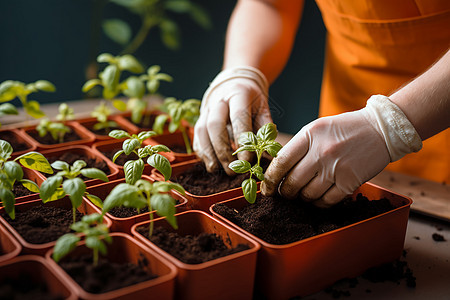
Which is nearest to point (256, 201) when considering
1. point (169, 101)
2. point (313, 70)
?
point (169, 101)

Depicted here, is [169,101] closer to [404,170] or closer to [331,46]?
[331,46]

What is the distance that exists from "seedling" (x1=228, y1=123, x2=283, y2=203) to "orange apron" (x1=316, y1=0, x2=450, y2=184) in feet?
2.22

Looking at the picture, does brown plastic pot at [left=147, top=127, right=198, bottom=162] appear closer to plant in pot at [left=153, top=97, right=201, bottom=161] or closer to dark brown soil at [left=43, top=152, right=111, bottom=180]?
plant in pot at [left=153, top=97, right=201, bottom=161]

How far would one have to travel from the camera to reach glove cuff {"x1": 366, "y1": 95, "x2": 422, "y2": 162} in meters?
1.23

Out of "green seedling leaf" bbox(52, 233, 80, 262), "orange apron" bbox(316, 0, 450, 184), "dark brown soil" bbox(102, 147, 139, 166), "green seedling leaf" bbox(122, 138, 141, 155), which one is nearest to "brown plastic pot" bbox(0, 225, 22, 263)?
"green seedling leaf" bbox(52, 233, 80, 262)

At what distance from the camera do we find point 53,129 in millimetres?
1824

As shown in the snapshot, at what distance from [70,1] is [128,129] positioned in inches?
71.2

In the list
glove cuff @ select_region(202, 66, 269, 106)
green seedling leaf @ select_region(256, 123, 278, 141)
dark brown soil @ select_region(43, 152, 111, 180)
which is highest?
glove cuff @ select_region(202, 66, 269, 106)

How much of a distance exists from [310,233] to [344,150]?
0.24 m

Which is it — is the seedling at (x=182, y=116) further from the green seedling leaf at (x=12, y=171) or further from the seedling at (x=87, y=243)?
the seedling at (x=87, y=243)

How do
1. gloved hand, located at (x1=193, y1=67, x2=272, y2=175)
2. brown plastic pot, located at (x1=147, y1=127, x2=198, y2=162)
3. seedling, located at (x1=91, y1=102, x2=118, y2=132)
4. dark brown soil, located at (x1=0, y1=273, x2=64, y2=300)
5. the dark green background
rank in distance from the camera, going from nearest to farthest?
dark brown soil, located at (x1=0, y1=273, x2=64, y2=300) → gloved hand, located at (x1=193, y1=67, x2=272, y2=175) → brown plastic pot, located at (x1=147, y1=127, x2=198, y2=162) → seedling, located at (x1=91, y1=102, x2=118, y2=132) → the dark green background

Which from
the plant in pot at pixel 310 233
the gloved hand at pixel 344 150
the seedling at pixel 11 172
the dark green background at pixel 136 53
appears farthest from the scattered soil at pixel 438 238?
the dark green background at pixel 136 53

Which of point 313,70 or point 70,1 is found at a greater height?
point 70,1

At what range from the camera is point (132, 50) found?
3.68 metres
